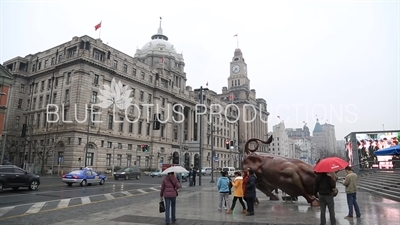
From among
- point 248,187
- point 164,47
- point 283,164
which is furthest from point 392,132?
point 164,47

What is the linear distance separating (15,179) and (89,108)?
29.1 meters

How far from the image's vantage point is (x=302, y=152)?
188 m

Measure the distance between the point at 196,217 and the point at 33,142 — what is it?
50.4m

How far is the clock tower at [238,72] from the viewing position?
4882 inches

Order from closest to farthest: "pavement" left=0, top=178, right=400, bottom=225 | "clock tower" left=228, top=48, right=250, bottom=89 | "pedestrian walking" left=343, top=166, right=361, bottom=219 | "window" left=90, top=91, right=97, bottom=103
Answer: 1. "pavement" left=0, top=178, right=400, bottom=225
2. "pedestrian walking" left=343, top=166, right=361, bottom=219
3. "window" left=90, top=91, right=97, bottom=103
4. "clock tower" left=228, top=48, right=250, bottom=89

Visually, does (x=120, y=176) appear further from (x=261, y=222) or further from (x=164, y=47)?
(x=164, y=47)

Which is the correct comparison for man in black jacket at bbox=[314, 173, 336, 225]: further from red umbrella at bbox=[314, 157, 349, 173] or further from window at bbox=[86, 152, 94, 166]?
window at bbox=[86, 152, 94, 166]

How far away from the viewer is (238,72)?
411ft

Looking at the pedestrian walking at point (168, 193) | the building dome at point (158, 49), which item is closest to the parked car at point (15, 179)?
the pedestrian walking at point (168, 193)

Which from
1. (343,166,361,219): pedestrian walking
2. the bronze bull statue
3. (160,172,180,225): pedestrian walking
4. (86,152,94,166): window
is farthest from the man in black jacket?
(86,152,94,166): window

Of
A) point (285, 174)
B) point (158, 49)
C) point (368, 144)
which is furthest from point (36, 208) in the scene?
point (158, 49)

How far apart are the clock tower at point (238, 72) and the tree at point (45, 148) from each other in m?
88.0

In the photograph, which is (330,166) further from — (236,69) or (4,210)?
(236,69)

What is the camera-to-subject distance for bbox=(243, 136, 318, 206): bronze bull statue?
12844 mm
